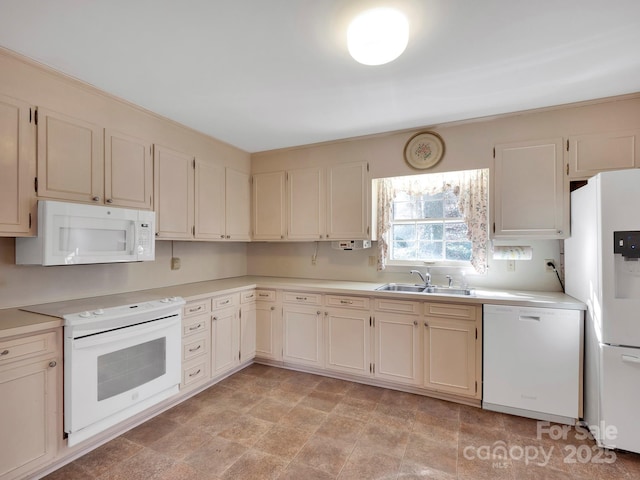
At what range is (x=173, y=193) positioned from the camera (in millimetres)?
2895

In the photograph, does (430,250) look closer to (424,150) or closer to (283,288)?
(424,150)

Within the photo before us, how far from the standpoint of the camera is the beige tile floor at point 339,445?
1.85m

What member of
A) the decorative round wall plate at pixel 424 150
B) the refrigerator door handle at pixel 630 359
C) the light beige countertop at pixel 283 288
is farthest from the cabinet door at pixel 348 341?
the refrigerator door handle at pixel 630 359

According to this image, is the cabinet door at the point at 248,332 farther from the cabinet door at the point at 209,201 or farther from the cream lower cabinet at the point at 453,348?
the cream lower cabinet at the point at 453,348

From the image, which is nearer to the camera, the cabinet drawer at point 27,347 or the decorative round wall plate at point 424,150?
the cabinet drawer at point 27,347

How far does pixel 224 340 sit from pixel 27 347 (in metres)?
1.55

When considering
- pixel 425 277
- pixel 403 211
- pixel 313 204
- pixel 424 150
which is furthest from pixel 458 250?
pixel 313 204

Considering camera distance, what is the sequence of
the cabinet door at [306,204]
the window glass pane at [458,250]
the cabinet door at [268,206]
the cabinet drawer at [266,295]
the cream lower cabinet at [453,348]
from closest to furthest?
the cream lower cabinet at [453,348] → the window glass pane at [458,250] → the cabinet drawer at [266,295] → the cabinet door at [306,204] → the cabinet door at [268,206]

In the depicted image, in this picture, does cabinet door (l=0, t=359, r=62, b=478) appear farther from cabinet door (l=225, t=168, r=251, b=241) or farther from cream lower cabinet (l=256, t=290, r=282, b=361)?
cabinet door (l=225, t=168, r=251, b=241)

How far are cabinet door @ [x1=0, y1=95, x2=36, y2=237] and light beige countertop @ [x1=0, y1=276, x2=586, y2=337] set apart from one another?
55 centimetres

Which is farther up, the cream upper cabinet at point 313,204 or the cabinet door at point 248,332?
the cream upper cabinet at point 313,204

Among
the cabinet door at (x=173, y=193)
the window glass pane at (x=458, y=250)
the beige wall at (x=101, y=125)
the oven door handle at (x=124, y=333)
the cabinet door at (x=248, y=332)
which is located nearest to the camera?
the oven door handle at (x=124, y=333)

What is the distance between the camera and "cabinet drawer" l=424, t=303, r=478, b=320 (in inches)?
101

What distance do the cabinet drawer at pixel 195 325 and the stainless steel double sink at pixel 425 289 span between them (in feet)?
5.34
